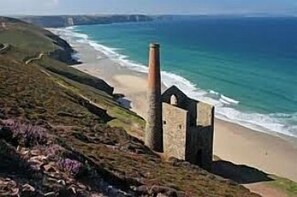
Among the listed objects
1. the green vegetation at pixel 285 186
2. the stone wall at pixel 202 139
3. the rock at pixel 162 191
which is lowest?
the green vegetation at pixel 285 186

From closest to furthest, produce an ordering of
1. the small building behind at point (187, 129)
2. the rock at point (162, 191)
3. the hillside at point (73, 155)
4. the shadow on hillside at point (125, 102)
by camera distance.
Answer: the hillside at point (73, 155) → the rock at point (162, 191) → the small building behind at point (187, 129) → the shadow on hillside at point (125, 102)

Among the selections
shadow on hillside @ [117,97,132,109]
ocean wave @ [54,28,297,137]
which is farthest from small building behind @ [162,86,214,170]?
shadow on hillside @ [117,97,132,109]

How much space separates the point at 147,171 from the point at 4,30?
107640 millimetres

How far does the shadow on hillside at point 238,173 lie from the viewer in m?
28.0

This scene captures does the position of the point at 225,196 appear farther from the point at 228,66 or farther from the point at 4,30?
the point at 4,30

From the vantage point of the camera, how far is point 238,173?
2898cm

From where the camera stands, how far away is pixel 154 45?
88.5ft

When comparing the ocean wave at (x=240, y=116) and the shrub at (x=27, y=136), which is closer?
the shrub at (x=27, y=136)

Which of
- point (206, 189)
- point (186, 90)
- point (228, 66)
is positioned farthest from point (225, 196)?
point (228, 66)

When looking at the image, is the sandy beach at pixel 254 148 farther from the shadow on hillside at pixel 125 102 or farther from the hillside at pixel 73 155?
the hillside at pixel 73 155

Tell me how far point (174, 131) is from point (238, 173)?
4.82 metres

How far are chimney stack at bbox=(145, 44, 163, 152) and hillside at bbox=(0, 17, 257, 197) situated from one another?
5.72ft

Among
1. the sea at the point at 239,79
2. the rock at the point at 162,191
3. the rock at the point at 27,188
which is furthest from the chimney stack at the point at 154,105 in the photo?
the sea at the point at 239,79

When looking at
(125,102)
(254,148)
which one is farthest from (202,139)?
(125,102)
